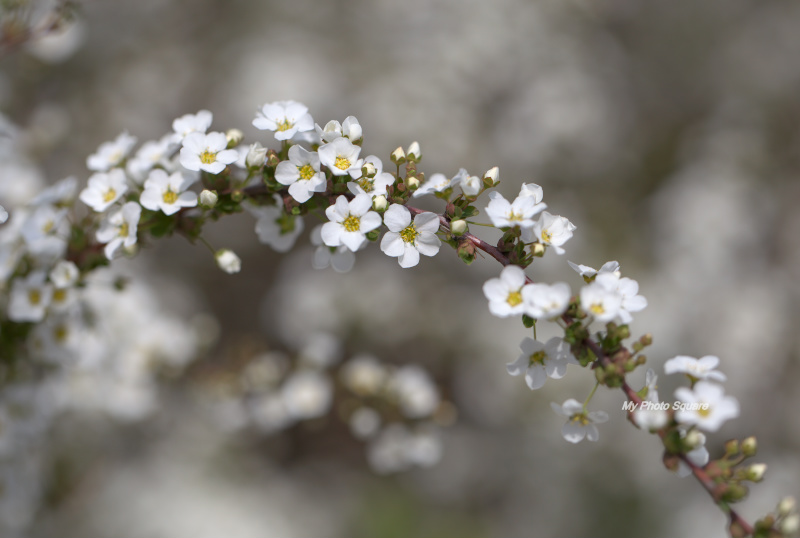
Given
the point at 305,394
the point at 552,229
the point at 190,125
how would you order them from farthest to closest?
the point at 305,394, the point at 190,125, the point at 552,229

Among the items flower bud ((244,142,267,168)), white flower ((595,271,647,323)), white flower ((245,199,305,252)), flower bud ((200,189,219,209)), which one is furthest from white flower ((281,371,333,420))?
white flower ((595,271,647,323))

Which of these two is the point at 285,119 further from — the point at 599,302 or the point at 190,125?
the point at 599,302

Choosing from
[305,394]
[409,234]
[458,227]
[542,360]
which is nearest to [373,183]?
[409,234]

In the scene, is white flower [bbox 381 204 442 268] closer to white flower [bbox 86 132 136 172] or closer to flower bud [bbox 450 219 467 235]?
flower bud [bbox 450 219 467 235]

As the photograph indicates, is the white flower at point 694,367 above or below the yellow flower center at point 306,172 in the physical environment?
below

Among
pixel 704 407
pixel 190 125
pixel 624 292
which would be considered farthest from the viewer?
pixel 190 125

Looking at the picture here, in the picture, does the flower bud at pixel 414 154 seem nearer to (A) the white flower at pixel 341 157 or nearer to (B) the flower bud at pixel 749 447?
(A) the white flower at pixel 341 157

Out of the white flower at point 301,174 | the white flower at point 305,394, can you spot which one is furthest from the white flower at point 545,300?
the white flower at point 305,394
